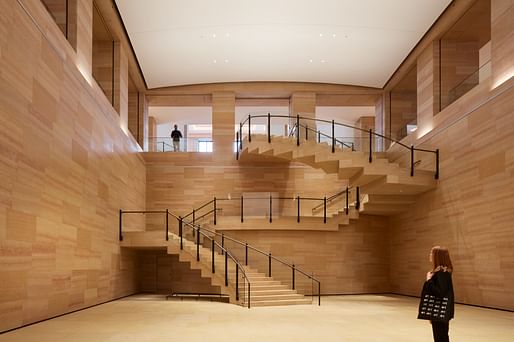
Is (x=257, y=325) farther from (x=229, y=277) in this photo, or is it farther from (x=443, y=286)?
(x=229, y=277)

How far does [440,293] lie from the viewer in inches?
207

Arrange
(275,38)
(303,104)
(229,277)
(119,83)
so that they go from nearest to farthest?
1. (229,277)
2. (119,83)
3. (275,38)
4. (303,104)

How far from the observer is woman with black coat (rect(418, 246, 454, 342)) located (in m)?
5.22

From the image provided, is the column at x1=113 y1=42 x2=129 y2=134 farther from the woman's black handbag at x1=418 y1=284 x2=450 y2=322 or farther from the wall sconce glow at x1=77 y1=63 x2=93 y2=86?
the woman's black handbag at x1=418 y1=284 x2=450 y2=322

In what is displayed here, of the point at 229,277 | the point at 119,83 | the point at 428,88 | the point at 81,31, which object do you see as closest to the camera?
the point at 81,31

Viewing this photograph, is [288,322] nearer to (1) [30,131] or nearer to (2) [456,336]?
(2) [456,336]

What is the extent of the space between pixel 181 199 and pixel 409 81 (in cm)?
1003

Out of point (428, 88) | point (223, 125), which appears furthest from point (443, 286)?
point (223, 125)

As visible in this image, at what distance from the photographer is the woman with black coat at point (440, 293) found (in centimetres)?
522

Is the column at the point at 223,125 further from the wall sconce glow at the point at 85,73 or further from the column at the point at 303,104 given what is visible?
the wall sconce glow at the point at 85,73

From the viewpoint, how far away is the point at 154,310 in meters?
12.8

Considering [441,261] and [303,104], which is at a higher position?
[303,104]

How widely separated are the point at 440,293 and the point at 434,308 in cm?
16

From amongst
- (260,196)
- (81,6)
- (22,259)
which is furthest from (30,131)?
(260,196)
